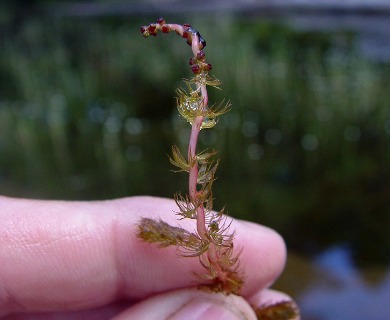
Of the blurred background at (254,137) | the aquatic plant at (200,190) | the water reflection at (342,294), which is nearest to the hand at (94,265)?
the aquatic plant at (200,190)

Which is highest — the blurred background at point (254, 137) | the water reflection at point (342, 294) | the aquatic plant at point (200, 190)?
the aquatic plant at point (200, 190)

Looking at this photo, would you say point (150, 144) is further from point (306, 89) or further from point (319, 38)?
point (319, 38)

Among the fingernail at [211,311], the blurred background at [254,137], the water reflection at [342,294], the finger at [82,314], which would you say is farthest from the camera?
the blurred background at [254,137]

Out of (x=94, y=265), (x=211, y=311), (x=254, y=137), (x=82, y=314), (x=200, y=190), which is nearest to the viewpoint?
(x=200, y=190)

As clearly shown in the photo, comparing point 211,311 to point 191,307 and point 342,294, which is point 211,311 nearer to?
point 191,307

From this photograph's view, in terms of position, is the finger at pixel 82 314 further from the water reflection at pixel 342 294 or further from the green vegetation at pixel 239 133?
the green vegetation at pixel 239 133

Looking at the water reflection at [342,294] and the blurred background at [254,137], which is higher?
the blurred background at [254,137]

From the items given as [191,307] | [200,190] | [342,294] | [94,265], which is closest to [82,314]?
[94,265]
